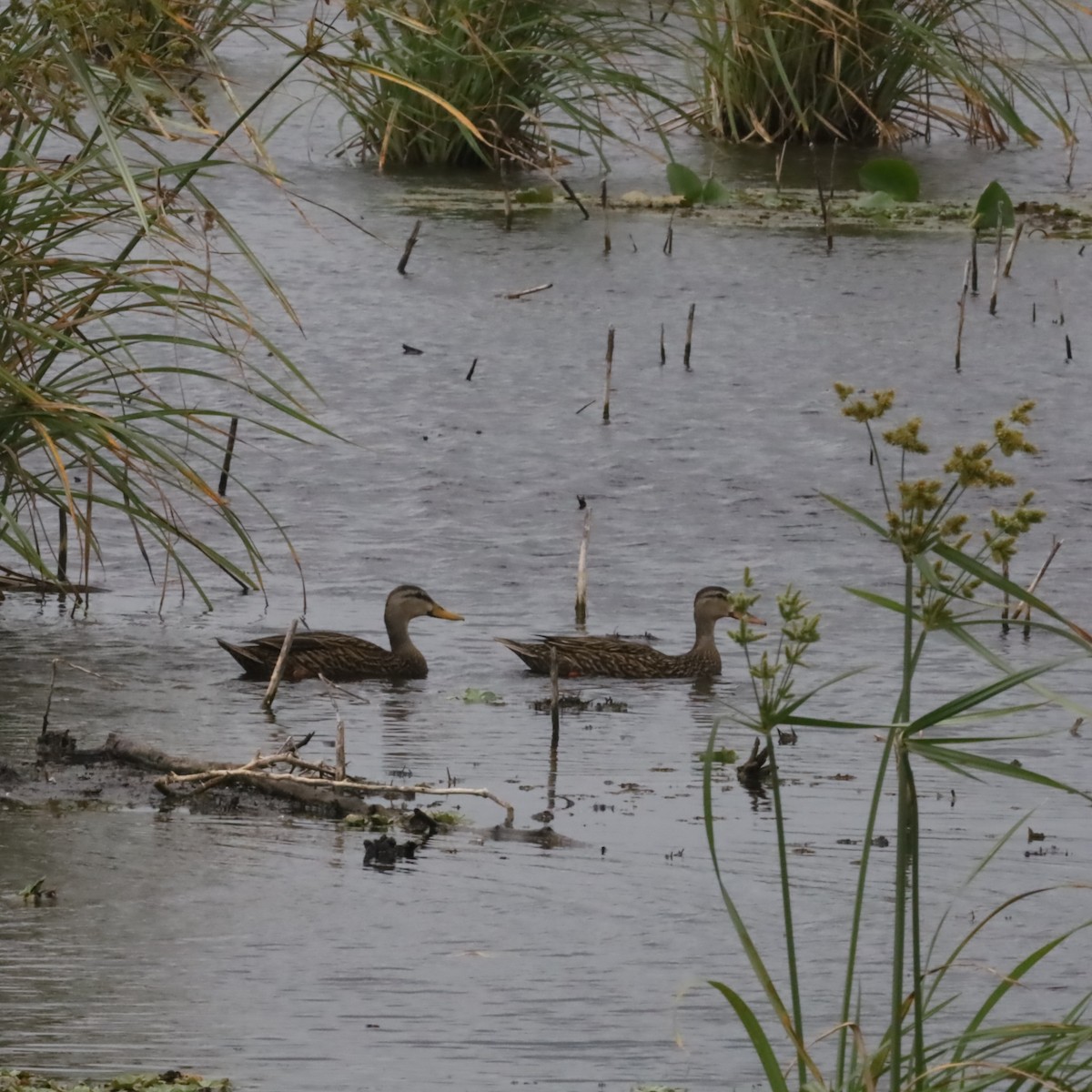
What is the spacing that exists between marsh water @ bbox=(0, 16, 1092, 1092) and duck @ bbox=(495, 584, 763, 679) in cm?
9

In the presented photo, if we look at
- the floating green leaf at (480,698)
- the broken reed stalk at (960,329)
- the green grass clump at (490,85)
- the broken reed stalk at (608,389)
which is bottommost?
the floating green leaf at (480,698)

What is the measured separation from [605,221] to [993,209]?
7.43 feet

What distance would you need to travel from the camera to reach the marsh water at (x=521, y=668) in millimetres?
4918

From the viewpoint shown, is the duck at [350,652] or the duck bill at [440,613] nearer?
the duck at [350,652]

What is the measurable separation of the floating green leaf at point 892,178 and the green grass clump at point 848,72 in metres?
0.78

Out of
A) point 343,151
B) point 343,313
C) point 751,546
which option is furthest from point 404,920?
point 343,151

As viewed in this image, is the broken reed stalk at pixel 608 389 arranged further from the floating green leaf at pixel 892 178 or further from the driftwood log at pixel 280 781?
the driftwood log at pixel 280 781

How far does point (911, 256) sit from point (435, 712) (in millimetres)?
6873

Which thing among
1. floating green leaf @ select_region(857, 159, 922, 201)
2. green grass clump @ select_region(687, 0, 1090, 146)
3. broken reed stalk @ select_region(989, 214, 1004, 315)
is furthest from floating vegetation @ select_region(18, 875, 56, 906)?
green grass clump @ select_region(687, 0, 1090, 146)

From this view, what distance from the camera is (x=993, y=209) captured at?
14.5 meters

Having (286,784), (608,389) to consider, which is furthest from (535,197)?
(286,784)

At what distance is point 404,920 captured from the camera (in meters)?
5.45

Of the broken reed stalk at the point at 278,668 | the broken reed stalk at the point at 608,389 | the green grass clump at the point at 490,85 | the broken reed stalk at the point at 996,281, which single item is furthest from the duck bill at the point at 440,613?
the green grass clump at the point at 490,85

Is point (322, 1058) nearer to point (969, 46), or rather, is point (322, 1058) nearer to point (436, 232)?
point (436, 232)
